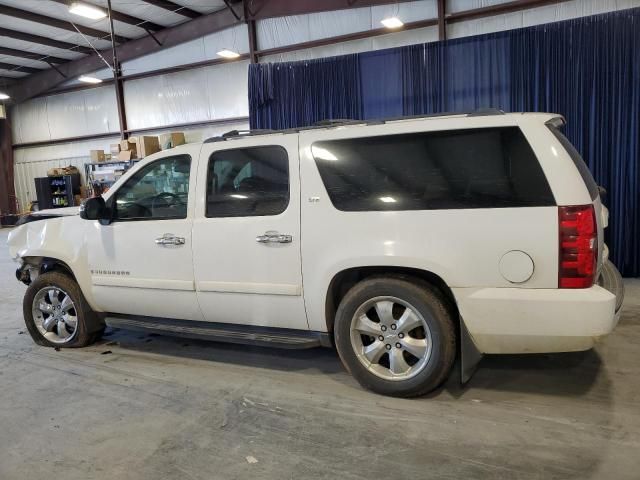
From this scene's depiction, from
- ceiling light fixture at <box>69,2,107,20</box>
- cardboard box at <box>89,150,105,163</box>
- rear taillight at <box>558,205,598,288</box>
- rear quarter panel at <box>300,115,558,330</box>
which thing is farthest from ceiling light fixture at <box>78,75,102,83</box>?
rear taillight at <box>558,205,598,288</box>

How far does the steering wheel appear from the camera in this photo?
4.07 m

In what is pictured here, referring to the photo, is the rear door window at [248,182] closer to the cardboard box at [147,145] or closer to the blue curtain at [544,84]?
the blue curtain at [544,84]

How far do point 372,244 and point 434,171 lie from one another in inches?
23.6

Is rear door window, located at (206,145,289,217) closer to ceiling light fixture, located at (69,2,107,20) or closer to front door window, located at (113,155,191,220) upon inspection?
front door window, located at (113,155,191,220)

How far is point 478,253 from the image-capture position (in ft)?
9.84

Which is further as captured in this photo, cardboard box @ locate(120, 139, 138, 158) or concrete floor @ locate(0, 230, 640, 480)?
cardboard box @ locate(120, 139, 138, 158)

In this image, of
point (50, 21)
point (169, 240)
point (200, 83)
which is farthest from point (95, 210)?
point (50, 21)

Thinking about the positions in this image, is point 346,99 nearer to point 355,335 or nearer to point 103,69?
point 355,335

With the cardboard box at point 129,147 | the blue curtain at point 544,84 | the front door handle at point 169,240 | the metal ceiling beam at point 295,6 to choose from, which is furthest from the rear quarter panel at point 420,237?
the cardboard box at point 129,147

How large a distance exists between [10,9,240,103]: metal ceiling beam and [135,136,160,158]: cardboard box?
2565 mm

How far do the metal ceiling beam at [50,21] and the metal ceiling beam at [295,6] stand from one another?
5052mm

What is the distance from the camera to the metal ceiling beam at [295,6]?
10.5m

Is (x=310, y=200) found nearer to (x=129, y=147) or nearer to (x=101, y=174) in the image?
(x=129, y=147)

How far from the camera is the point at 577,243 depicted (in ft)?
9.23
